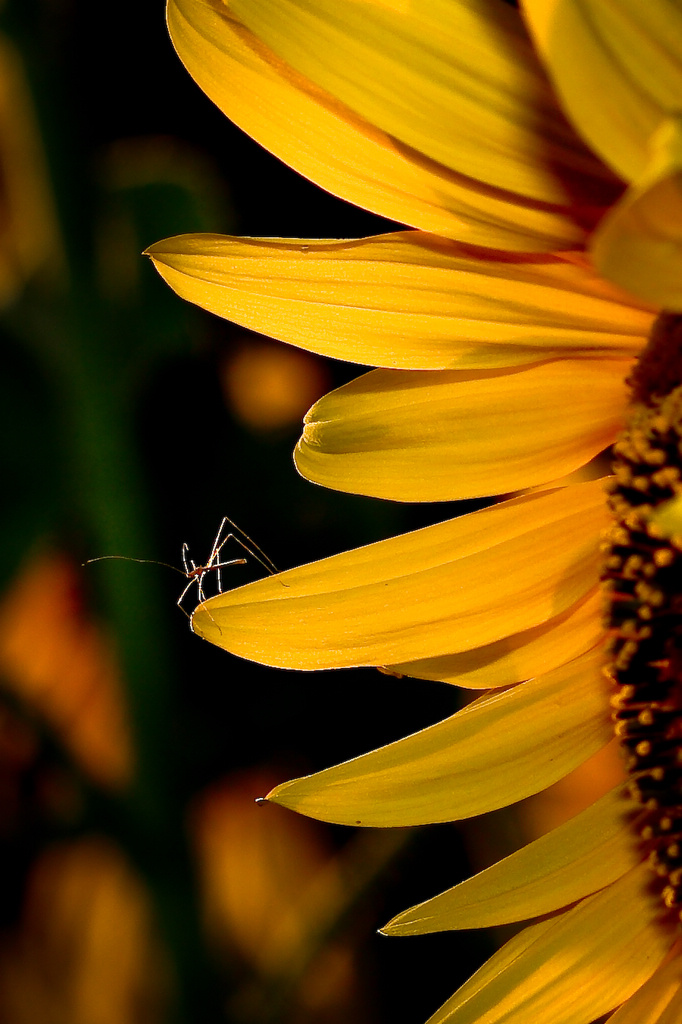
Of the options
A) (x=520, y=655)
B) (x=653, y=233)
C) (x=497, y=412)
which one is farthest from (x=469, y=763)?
(x=653, y=233)

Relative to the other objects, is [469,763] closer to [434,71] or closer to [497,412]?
[497,412]

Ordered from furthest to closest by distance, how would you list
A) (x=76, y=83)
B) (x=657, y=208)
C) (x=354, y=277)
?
(x=76, y=83) → (x=354, y=277) → (x=657, y=208)

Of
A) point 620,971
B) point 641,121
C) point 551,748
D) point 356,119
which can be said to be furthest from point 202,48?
point 620,971

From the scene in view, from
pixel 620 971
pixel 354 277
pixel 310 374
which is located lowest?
pixel 620 971

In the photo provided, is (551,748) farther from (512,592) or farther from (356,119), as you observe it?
(356,119)

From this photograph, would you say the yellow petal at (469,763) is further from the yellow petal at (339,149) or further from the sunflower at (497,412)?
the yellow petal at (339,149)

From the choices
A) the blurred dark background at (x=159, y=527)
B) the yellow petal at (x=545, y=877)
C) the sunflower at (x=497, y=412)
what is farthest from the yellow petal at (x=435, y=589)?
the blurred dark background at (x=159, y=527)

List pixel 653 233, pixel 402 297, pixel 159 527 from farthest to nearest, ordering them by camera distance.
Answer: pixel 159 527
pixel 402 297
pixel 653 233
